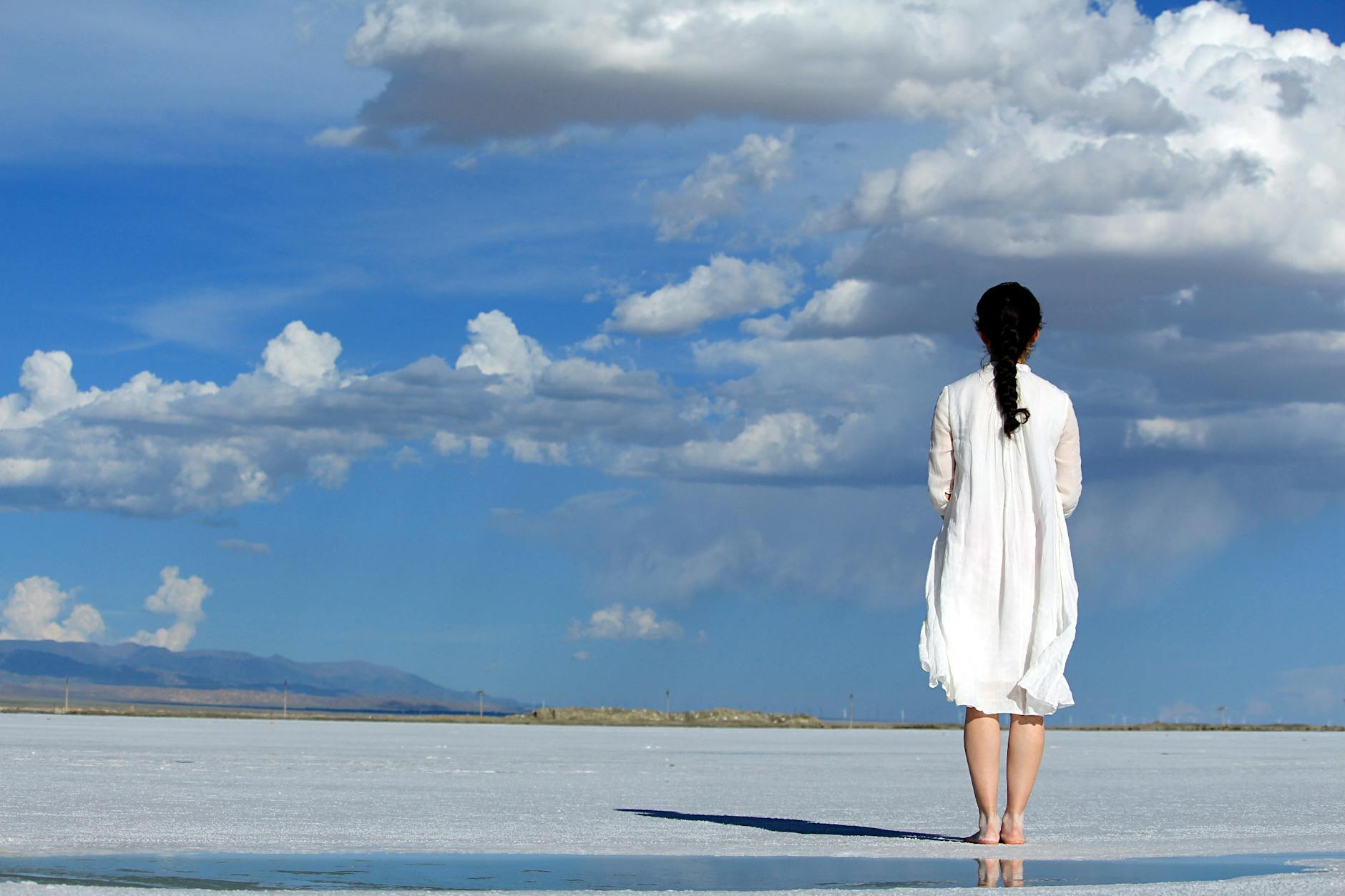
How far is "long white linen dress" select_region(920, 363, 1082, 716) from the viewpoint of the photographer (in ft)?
27.8

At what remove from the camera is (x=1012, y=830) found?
8188 mm

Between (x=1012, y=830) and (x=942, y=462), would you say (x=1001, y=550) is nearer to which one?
(x=942, y=462)

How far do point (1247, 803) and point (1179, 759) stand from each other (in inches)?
535

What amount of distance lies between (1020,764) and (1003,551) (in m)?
1.10

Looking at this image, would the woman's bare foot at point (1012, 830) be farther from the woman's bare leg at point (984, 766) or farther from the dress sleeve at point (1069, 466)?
the dress sleeve at point (1069, 466)

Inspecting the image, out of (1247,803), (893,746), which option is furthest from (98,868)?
(893,746)

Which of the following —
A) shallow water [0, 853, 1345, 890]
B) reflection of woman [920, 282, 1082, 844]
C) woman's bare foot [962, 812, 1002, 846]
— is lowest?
shallow water [0, 853, 1345, 890]

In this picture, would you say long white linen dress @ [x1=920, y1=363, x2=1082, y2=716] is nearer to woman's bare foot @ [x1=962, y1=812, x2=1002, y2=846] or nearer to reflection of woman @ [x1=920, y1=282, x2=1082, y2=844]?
reflection of woman @ [x1=920, y1=282, x2=1082, y2=844]

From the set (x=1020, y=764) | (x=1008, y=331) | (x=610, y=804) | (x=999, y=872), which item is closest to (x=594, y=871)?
(x=999, y=872)

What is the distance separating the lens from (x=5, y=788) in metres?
11.8

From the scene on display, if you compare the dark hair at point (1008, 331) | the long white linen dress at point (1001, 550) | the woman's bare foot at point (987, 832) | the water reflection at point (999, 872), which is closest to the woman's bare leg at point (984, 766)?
the woman's bare foot at point (987, 832)

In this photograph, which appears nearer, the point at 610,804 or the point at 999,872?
the point at 999,872

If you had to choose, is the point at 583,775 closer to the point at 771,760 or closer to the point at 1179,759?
the point at 771,760

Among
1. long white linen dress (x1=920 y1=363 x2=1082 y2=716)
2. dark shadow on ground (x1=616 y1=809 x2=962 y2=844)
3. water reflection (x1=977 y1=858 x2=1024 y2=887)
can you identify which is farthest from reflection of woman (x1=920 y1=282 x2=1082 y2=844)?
water reflection (x1=977 y1=858 x2=1024 y2=887)
